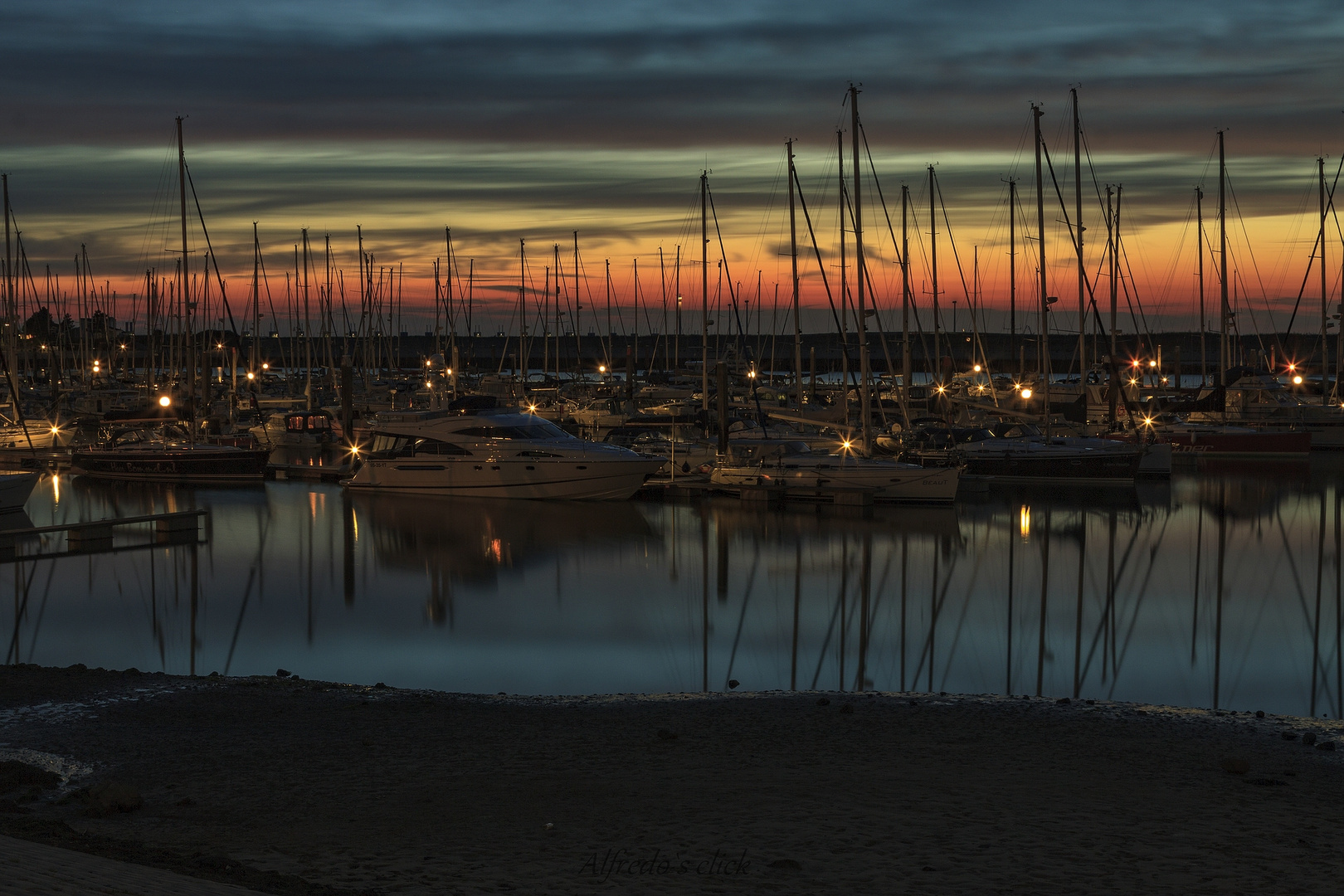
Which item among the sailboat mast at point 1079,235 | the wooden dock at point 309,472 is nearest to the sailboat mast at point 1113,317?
the sailboat mast at point 1079,235

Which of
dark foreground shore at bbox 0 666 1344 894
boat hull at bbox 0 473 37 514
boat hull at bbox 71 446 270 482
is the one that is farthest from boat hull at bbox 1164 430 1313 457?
boat hull at bbox 0 473 37 514

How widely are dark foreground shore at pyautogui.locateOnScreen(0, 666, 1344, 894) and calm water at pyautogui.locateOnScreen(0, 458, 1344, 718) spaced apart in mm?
2422

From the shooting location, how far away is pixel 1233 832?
8156mm

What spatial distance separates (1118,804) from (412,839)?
188 inches

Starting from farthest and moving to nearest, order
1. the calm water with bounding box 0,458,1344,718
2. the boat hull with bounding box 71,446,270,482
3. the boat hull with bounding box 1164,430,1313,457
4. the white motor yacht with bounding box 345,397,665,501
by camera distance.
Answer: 1. the boat hull with bounding box 1164,430,1313,457
2. the boat hull with bounding box 71,446,270,482
3. the white motor yacht with bounding box 345,397,665,501
4. the calm water with bounding box 0,458,1344,718

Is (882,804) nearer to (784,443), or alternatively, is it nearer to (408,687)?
(408,687)

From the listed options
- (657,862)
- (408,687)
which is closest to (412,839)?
(657,862)

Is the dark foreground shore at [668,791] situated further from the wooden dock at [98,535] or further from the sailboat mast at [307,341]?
the sailboat mast at [307,341]

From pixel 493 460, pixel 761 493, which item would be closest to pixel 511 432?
pixel 493 460

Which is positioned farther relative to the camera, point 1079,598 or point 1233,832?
point 1079,598

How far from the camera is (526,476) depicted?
32.0m

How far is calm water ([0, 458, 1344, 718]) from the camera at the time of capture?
1489 centimetres

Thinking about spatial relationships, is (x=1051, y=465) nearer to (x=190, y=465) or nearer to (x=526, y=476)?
(x=526, y=476)

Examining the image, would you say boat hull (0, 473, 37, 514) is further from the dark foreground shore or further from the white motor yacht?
the dark foreground shore
